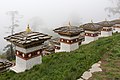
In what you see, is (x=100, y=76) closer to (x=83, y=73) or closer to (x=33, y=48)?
(x=83, y=73)

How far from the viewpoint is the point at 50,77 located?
8.45 meters

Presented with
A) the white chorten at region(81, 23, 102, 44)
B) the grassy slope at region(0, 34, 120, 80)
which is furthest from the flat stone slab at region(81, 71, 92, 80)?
the white chorten at region(81, 23, 102, 44)

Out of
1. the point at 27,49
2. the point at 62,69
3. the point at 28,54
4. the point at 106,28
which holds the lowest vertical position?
the point at 62,69

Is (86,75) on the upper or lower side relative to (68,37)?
lower

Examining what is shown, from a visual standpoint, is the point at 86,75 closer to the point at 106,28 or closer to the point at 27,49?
the point at 27,49

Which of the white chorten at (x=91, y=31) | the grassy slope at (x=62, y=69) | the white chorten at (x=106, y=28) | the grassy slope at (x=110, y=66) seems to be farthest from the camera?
the white chorten at (x=106, y=28)

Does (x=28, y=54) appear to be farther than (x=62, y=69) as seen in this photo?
Yes

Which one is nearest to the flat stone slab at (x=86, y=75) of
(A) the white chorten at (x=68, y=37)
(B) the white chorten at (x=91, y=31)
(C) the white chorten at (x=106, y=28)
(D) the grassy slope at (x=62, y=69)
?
(D) the grassy slope at (x=62, y=69)

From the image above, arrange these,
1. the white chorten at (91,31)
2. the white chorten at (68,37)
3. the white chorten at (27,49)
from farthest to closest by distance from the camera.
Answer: the white chorten at (91,31) → the white chorten at (68,37) → the white chorten at (27,49)

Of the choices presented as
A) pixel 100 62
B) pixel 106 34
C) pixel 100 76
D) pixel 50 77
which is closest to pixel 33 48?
pixel 50 77

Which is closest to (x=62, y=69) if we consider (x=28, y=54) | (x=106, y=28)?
(x=28, y=54)

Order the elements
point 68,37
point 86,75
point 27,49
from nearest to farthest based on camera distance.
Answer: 1. point 86,75
2. point 27,49
3. point 68,37

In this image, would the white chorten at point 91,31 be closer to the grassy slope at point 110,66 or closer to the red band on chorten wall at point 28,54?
the grassy slope at point 110,66

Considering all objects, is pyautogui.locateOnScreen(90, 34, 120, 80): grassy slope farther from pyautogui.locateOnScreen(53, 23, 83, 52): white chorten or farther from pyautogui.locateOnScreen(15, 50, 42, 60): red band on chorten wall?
pyautogui.locateOnScreen(53, 23, 83, 52): white chorten
